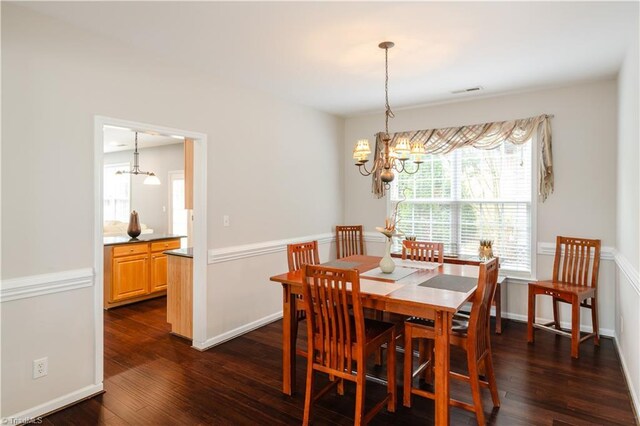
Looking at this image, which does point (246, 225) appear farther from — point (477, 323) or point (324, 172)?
point (477, 323)

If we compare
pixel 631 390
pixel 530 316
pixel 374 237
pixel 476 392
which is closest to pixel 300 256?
pixel 476 392

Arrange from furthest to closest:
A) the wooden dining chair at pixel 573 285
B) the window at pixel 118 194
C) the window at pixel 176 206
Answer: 1. the window at pixel 118 194
2. the window at pixel 176 206
3. the wooden dining chair at pixel 573 285

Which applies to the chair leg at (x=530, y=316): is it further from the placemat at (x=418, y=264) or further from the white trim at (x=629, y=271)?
the placemat at (x=418, y=264)

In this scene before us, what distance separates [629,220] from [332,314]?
242cm

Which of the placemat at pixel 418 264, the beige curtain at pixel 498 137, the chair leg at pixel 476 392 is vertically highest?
the beige curtain at pixel 498 137

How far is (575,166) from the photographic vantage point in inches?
158

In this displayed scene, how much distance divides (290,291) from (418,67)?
235 centimetres

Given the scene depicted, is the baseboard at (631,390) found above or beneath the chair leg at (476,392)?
beneath

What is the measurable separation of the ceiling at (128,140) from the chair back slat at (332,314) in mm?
4688

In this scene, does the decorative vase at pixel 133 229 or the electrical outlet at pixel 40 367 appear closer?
the electrical outlet at pixel 40 367

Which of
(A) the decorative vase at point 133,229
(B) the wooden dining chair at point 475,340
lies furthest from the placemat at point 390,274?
(A) the decorative vase at point 133,229

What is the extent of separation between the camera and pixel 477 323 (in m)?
2.33

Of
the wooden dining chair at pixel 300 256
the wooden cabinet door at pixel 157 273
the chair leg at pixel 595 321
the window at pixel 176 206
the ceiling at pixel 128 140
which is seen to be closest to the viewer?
the wooden dining chair at pixel 300 256

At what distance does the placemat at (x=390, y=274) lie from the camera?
2.83 meters
